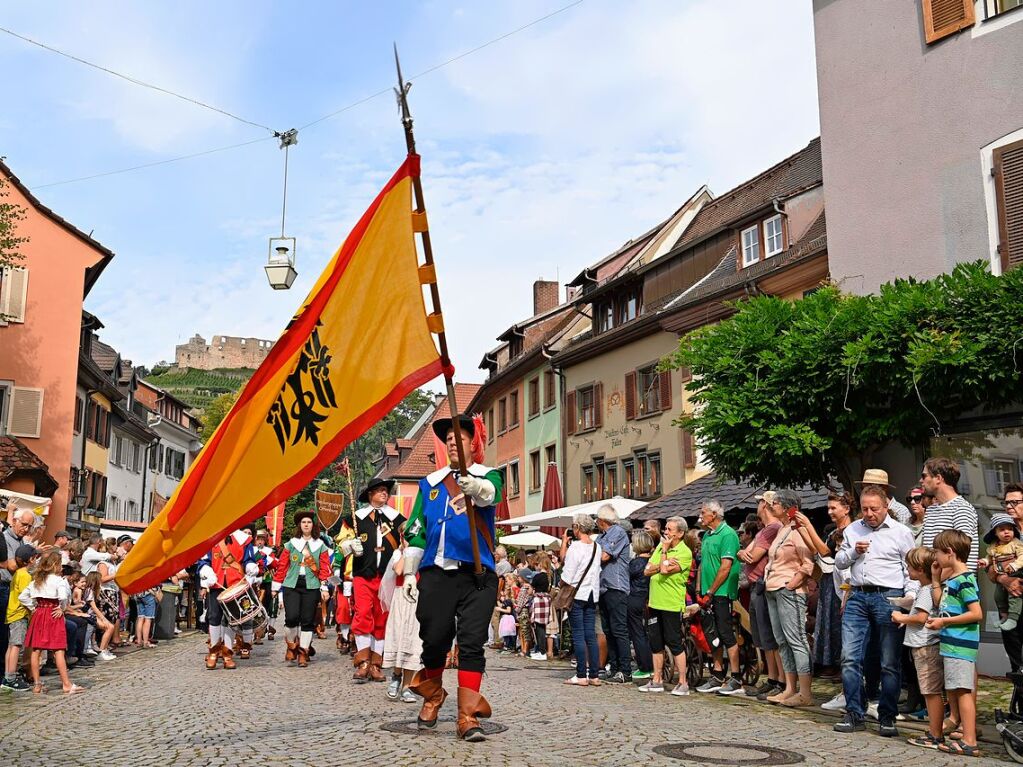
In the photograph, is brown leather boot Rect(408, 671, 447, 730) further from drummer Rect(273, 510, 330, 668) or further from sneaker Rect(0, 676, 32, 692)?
drummer Rect(273, 510, 330, 668)

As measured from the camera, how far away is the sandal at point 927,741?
297 inches

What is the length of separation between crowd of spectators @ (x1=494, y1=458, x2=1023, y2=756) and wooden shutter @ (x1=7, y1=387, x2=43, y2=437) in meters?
25.7

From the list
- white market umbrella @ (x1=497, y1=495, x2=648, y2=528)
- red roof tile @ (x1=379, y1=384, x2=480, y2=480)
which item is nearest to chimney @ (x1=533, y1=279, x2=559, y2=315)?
red roof tile @ (x1=379, y1=384, x2=480, y2=480)

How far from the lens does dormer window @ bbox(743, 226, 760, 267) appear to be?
93.9ft

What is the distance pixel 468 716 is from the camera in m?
7.15

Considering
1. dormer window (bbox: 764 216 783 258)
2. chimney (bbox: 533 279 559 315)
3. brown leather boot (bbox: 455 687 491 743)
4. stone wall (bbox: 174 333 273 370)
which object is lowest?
brown leather boot (bbox: 455 687 491 743)

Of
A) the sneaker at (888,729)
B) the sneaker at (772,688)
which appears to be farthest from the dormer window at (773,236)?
the sneaker at (888,729)

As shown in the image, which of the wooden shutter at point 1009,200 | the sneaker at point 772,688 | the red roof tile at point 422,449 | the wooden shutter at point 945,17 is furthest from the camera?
the red roof tile at point 422,449

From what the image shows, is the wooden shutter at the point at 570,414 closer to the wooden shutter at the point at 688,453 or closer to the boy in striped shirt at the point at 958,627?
the wooden shutter at the point at 688,453

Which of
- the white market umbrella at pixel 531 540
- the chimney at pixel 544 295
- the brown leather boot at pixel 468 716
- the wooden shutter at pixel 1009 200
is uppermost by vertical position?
the chimney at pixel 544 295

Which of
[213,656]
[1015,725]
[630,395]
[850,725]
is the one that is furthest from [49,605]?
[630,395]

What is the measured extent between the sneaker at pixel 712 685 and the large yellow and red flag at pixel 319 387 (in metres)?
6.01

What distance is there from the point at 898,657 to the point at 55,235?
32959 millimetres

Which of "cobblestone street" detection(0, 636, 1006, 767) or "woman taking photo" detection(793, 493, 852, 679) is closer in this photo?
"cobblestone street" detection(0, 636, 1006, 767)
